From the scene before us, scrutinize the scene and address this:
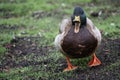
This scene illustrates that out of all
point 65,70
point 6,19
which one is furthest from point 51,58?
point 6,19

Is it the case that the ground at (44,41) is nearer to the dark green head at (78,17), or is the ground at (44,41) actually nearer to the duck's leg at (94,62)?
the duck's leg at (94,62)

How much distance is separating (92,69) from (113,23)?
458 centimetres

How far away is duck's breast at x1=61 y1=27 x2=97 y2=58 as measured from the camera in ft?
20.5

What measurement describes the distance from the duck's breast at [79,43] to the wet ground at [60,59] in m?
0.42

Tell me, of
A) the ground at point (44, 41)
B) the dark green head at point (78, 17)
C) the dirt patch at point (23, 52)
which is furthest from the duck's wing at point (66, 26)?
the dirt patch at point (23, 52)

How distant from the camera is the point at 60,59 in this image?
25.5 ft

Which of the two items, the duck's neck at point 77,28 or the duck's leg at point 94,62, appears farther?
the duck's leg at point 94,62

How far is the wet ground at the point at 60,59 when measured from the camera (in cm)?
616

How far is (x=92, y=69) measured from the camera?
6.57 m

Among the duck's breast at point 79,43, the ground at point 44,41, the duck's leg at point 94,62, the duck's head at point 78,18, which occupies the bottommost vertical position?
the ground at point 44,41

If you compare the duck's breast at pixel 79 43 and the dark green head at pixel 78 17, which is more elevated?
the dark green head at pixel 78 17

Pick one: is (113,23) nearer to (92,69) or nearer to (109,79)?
(92,69)

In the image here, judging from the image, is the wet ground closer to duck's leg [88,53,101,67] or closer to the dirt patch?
the dirt patch

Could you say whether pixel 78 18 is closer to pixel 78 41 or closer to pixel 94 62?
pixel 78 41
